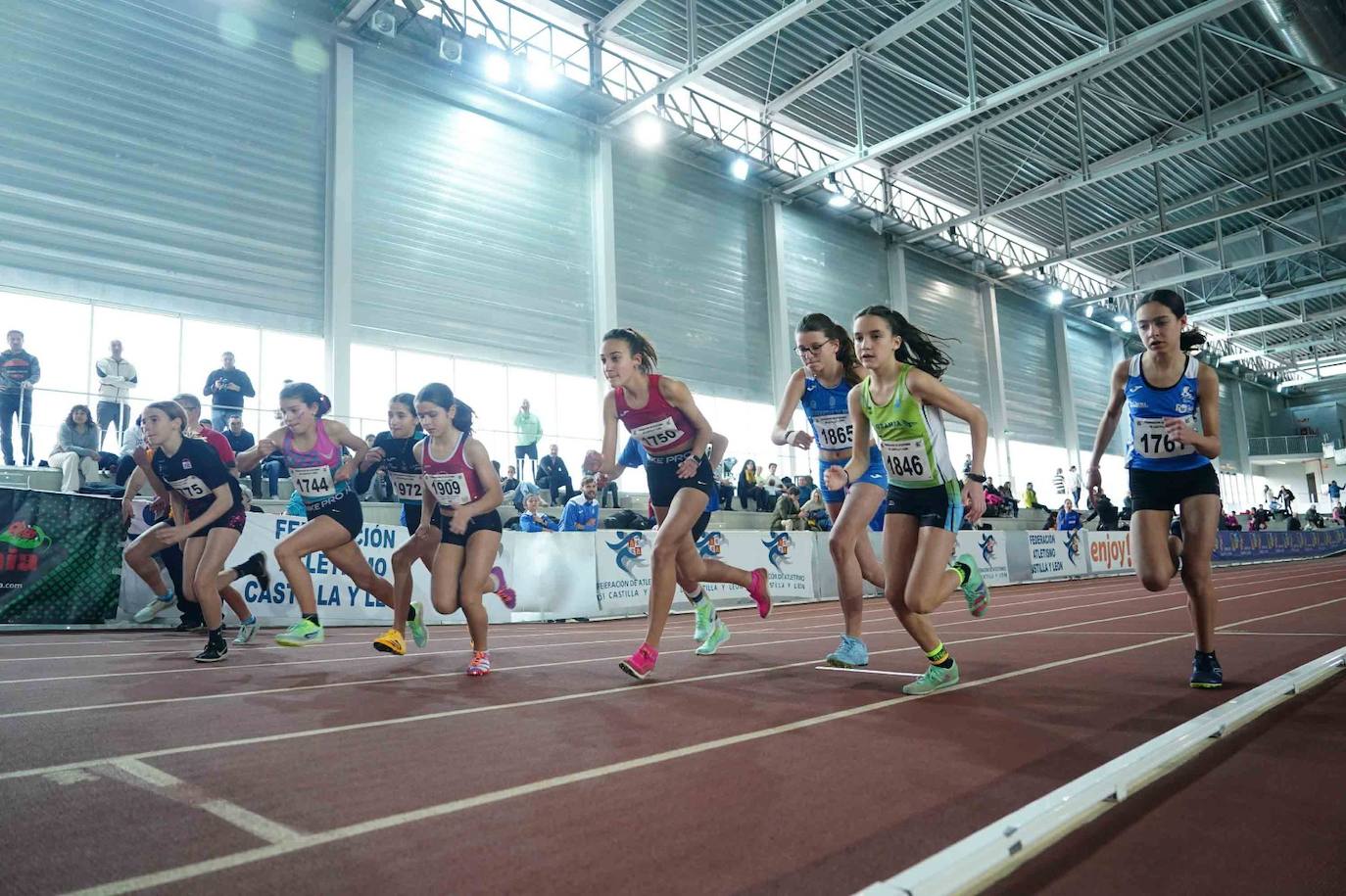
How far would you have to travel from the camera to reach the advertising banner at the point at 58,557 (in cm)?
827

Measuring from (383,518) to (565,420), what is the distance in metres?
6.43

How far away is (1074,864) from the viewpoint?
1.94 metres

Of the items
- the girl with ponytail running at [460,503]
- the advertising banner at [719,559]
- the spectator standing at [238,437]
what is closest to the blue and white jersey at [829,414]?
the girl with ponytail running at [460,503]

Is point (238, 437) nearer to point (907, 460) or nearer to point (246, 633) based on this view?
point (246, 633)

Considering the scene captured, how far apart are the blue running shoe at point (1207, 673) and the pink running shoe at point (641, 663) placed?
269 cm

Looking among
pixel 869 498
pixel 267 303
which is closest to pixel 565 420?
pixel 267 303

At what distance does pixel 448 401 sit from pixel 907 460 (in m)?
2.89

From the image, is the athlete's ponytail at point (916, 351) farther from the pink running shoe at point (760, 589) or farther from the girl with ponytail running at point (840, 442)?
the pink running shoe at point (760, 589)

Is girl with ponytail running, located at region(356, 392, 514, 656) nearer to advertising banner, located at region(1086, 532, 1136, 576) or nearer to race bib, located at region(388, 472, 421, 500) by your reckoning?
race bib, located at region(388, 472, 421, 500)

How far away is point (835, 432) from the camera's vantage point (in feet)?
17.9

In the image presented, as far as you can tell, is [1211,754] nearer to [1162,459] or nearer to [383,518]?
[1162,459]

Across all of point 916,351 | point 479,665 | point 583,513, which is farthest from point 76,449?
point 916,351

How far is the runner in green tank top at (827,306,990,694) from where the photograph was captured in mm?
4176

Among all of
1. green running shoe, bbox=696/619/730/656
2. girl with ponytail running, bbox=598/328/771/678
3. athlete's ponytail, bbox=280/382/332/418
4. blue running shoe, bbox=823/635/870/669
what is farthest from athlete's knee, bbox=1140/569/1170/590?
athlete's ponytail, bbox=280/382/332/418
